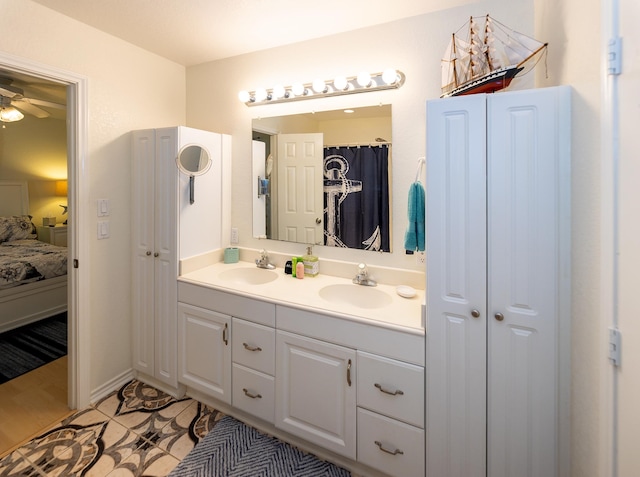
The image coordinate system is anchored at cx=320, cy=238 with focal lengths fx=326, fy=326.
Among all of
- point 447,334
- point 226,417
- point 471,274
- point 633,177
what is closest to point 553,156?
point 633,177

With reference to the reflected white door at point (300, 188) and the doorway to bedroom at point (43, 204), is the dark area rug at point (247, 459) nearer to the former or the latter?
the doorway to bedroom at point (43, 204)

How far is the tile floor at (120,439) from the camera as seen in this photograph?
158 centimetres

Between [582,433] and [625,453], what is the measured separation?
30 cm

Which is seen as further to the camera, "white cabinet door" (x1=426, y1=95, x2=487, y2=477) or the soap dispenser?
the soap dispenser

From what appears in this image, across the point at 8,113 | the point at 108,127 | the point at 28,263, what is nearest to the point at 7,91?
the point at 8,113

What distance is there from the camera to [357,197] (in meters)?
1.98

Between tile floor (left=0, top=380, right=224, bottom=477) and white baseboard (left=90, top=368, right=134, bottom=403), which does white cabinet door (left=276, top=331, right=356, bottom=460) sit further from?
white baseboard (left=90, top=368, right=134, bottom=403)

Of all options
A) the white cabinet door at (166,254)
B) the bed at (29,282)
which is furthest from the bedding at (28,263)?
the white cabinet door at (166,254)

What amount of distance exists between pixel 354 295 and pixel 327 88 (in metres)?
1.26

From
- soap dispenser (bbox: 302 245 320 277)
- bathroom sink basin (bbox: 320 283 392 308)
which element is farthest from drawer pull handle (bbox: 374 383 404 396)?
soap dispenser (bbox: 302 245 320 277)

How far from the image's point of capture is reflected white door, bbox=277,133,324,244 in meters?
2.08

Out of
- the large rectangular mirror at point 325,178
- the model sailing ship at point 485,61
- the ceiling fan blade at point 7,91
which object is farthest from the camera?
the ceiling fan blade at point 7,91

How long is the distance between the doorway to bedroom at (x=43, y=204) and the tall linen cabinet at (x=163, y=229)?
0.34 meters

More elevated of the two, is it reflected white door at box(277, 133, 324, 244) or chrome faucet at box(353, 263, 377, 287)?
reflected white door at box(277, 133, 324, 244)
